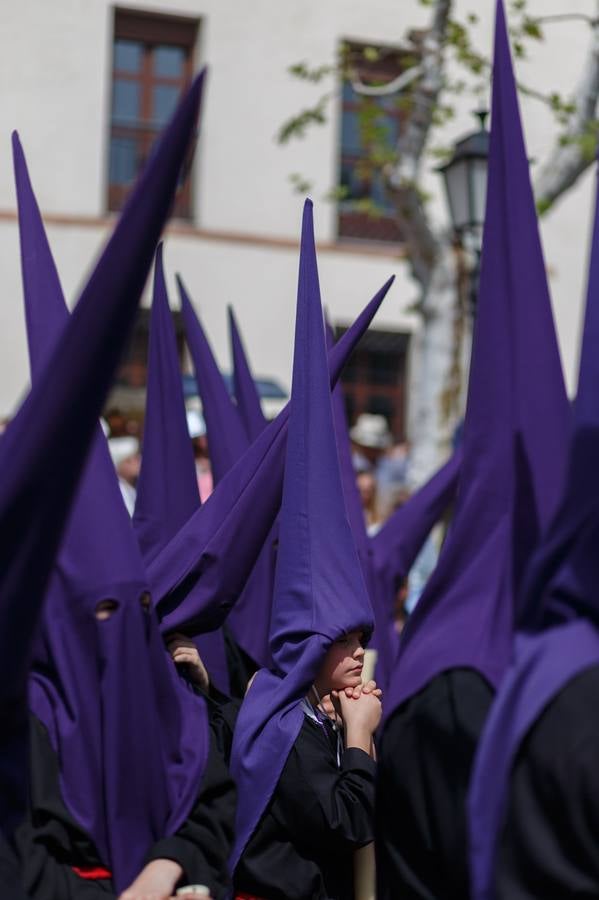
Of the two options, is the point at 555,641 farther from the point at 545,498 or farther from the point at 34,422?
the point at 34,422

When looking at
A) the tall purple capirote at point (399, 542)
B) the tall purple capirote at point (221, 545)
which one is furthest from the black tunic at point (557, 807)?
the tall purple capirote at point (399, 542)

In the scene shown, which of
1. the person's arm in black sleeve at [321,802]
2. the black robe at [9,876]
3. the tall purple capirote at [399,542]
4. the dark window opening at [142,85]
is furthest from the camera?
the dark window opening at [142,85]

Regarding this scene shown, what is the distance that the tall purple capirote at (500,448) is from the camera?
9.84 ft

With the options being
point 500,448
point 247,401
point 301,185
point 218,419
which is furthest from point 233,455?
point 301,185

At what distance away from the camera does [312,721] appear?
4.05m

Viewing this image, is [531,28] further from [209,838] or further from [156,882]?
[156,882]

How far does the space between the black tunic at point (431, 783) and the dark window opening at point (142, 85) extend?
16163 millimetres

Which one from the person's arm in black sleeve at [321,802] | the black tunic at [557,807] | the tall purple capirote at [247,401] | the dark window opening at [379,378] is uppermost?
the black tunic at [557,807]

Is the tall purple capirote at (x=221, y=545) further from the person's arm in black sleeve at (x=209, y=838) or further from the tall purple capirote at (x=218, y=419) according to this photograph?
the tall purple capirote at (x=218, y=419)

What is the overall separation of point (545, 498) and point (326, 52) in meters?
16.6

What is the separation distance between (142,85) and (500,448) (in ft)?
54.9

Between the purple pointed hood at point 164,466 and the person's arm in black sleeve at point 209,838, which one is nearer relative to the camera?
the person's arm in black sleeve at point 209,838

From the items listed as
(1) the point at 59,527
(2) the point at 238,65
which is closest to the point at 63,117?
(2) the point at 238,65

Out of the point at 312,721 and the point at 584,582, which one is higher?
the point at 584,582
